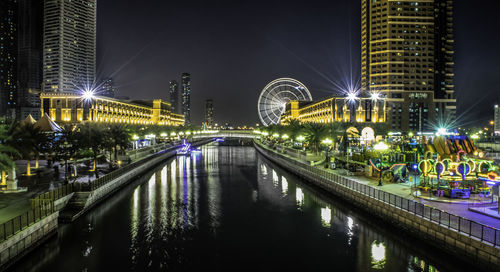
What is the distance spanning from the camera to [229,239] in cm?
2616

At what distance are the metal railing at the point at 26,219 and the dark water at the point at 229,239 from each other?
6.80ft

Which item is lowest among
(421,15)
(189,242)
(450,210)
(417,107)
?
(189,242)

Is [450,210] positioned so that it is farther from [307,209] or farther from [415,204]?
[307,209]

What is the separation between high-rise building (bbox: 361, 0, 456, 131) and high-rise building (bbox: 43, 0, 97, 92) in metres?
149

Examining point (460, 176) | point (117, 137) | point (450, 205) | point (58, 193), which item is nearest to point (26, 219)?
point (58, 193)

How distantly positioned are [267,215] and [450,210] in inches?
626

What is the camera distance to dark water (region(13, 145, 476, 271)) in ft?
70.1

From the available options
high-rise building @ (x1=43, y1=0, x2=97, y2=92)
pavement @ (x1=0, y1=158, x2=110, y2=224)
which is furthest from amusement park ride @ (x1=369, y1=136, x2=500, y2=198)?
high-rise building @ (x1=43, y1=0, x2=97, y2=92)

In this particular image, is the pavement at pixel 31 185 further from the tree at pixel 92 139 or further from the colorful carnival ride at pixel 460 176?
the colorful carnival ride at pixel 460 176

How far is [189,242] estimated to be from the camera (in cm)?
2520

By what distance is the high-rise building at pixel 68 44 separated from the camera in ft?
583

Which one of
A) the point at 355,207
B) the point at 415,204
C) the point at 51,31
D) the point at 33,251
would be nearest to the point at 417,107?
the point at 355,207

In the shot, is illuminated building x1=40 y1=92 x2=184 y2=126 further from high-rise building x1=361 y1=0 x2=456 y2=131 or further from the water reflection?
high-rise building x1=361 y1=0 x2=456 y2=131

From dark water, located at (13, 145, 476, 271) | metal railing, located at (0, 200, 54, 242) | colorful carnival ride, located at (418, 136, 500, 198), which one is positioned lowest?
dark water, located at (13, 145, 476, 271)
